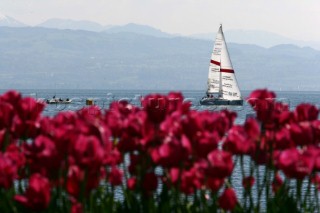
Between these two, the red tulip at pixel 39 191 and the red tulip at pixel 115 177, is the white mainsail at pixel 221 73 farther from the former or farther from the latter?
the red tulip at pixel 39 191

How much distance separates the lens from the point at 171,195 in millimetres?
6152

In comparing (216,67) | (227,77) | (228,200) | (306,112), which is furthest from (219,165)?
(227,77)

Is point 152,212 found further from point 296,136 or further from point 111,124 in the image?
point 296,136

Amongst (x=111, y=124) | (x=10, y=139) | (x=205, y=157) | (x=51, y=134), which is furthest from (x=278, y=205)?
(x=10, y=139)

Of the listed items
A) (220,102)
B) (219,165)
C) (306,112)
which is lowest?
(220,102)

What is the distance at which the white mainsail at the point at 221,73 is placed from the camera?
126500 mm

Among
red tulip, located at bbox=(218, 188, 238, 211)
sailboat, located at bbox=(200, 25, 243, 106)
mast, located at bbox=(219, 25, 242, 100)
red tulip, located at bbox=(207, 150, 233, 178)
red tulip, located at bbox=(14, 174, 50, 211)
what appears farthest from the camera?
mast, located at bbox=(219, 25, 242, 100)

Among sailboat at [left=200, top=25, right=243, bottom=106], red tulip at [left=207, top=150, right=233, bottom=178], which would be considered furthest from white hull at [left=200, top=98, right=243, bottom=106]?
red tulip at [left=207, top=150, right=233, bottom=178]

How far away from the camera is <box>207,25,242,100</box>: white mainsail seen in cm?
12650

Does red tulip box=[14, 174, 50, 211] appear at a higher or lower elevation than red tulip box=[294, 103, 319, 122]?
lower

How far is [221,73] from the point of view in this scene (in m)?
129

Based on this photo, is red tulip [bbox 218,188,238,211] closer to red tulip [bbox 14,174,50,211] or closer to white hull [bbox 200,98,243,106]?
red tulip [bbox 14,174,50,211]

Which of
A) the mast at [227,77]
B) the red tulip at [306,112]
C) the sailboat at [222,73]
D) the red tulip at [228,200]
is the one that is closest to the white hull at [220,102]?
the sailboat at [222,73]

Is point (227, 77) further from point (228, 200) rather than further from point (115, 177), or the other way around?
point (228, 200)
